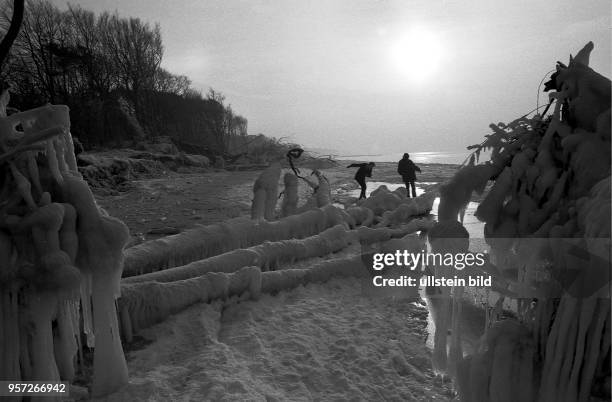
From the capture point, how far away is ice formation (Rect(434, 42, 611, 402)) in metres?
1.54

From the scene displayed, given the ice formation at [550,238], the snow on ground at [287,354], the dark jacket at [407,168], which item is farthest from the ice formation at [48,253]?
the dark jacket at [407,168]

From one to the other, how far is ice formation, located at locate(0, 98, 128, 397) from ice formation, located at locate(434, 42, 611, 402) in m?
2.31

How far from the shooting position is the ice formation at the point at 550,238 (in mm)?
1536

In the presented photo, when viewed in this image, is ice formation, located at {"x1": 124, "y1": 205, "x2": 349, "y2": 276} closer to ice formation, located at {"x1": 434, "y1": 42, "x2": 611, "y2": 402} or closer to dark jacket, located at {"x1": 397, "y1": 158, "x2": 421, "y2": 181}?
ice formation, located at {"x1": 434, "y1": 42, "x2": 611, "y2": 402}

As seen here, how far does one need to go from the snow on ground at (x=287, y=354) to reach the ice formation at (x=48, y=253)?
0.57 metres

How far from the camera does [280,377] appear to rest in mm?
2834

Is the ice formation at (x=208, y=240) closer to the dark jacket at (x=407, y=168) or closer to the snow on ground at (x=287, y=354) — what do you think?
the snow on ground at (x=287, y=354)

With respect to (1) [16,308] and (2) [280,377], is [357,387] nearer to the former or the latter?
(2) [280,377]

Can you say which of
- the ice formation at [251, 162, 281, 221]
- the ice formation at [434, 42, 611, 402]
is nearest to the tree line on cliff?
the ice formation at [251, 162, 281, 221]

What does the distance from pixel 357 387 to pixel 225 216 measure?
7432 mm

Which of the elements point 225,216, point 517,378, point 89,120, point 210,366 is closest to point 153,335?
point 210,366

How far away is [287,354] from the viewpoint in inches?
125

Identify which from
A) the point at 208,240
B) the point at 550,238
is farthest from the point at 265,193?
the point at 550,238

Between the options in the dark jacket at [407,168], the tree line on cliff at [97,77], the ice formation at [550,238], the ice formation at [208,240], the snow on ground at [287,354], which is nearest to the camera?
the ice formation at [550,238]
